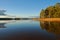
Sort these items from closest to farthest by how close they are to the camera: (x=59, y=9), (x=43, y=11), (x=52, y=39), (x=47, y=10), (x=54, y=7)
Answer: (x=52, y=39)
(x=59, y=9)
(x=54, y=7)
(x=47, y=10)
(x=43, y=11)

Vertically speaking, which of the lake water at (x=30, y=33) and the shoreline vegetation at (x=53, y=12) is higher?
the shoreline vegetation at (x=53, y=12)

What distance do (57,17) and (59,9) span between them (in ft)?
6.53

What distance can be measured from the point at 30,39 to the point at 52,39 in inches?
40.6

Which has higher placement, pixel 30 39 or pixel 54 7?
pixel 54 7

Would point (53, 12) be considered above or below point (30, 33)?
above

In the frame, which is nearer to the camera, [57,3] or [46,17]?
[57,3]

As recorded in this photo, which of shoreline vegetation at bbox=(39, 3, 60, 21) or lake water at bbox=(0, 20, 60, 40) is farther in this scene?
shoreline vegetation at bbox=(39, 3, 60, 21)

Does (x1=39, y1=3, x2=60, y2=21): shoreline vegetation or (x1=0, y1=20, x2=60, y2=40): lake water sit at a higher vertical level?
(x1=39, y1=3, x2=60, y2=21): shoreline vegetation

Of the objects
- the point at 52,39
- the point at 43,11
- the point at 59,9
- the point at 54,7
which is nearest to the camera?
the point at 52,39

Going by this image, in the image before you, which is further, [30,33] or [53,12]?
[53,12]

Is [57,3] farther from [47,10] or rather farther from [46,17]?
[46,17]

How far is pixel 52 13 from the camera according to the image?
114ft

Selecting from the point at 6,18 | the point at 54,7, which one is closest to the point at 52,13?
the point at 54,7

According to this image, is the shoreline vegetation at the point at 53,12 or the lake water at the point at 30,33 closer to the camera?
the lake water at the point at 30,33
